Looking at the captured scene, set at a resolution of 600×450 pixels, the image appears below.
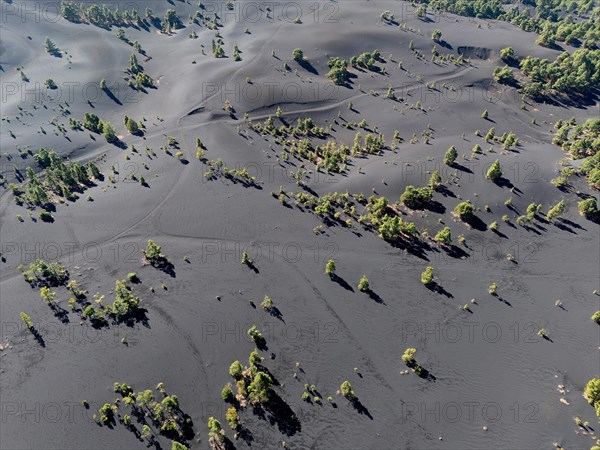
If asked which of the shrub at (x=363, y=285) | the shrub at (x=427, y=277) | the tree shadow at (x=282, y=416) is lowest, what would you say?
the tree shadow at (x=282, y=416)

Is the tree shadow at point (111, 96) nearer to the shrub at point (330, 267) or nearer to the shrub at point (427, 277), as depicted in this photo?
the shrub at point (330, 267)

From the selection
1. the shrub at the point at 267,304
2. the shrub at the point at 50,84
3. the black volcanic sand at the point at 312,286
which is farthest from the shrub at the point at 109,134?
the shrub at the point at 267,304

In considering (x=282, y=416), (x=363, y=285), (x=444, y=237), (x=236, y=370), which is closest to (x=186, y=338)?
(x=236, y=370)

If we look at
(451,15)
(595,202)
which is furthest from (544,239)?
(451,15)

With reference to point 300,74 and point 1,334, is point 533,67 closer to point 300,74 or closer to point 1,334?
point 300,74

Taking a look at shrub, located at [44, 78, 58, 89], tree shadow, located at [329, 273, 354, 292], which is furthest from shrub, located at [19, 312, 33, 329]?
shrub, located at [44, 78, 58, 89]

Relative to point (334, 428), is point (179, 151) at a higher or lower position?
higher
